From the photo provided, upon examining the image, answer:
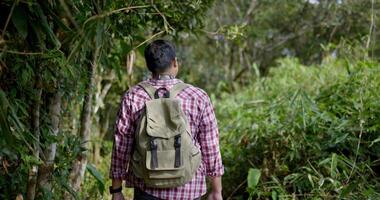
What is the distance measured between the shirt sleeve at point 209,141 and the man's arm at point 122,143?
0.37 metres

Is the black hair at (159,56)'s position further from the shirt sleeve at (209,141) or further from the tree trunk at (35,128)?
the tree trunk at (35,128)

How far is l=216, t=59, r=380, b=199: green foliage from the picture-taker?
413 cm

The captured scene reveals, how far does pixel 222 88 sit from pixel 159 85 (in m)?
8.25

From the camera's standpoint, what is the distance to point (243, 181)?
17.0 feet

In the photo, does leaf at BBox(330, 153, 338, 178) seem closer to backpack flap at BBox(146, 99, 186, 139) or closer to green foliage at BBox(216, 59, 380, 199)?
green foliage at BBox(216, 59, 380, 199)

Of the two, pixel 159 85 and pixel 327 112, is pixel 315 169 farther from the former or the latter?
pixel 159 85

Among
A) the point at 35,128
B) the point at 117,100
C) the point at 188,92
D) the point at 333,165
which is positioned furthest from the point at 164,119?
the point at 117,100

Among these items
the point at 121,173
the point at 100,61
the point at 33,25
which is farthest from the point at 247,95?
the point at 33,25

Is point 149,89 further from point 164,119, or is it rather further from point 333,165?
point 333,165

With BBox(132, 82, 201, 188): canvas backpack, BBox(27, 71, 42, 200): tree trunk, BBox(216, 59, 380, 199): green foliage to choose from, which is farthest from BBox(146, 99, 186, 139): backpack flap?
BBox(216, 59, 380, 199): green foliage

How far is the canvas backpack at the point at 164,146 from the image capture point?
269 centimetres

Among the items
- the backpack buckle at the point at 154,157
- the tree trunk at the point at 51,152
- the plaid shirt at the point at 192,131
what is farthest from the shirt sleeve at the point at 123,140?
the tree trunk at the point at 51,152

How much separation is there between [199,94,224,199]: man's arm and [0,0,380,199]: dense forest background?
66cm

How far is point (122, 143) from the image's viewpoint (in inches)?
115
